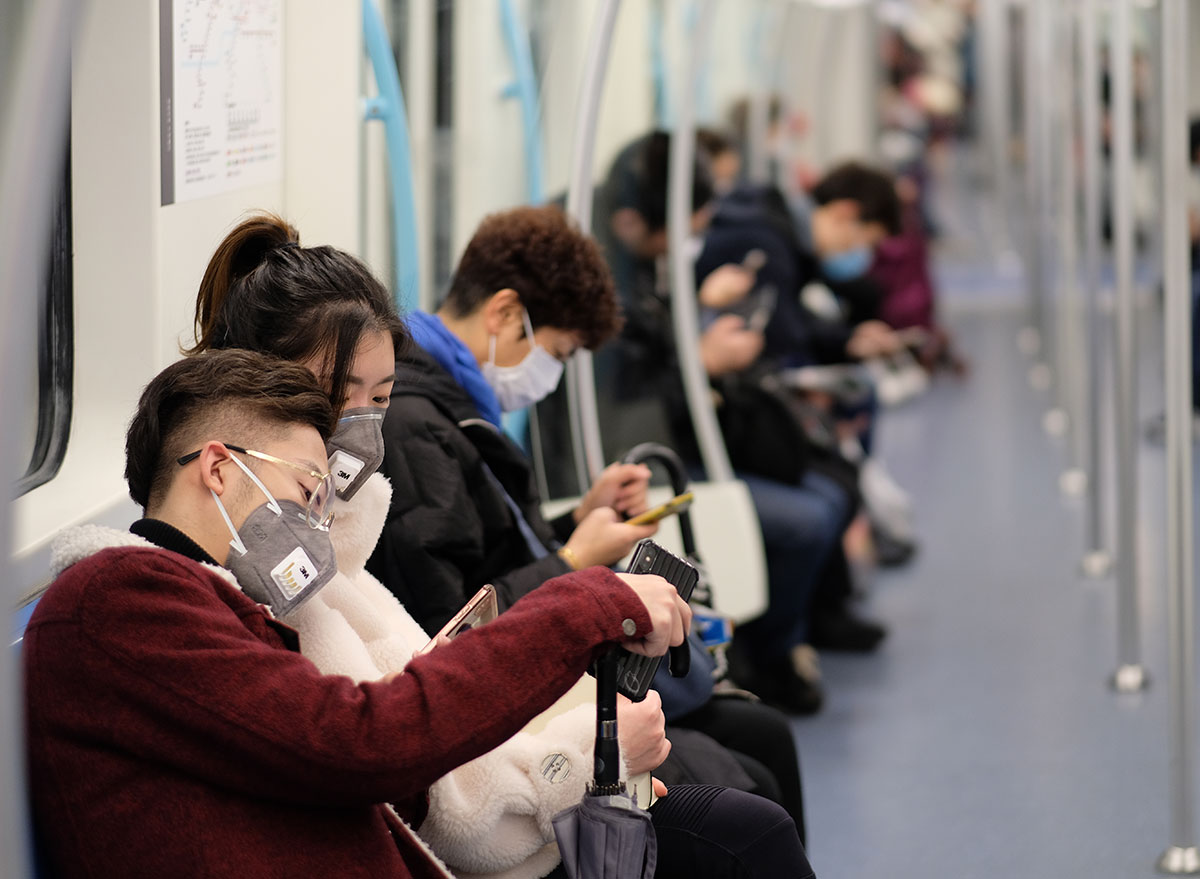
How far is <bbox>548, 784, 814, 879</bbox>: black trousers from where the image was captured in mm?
Answer: 2080

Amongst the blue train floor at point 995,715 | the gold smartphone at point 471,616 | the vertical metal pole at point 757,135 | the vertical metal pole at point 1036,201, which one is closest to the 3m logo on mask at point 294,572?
the gold smartphone at point 471,616

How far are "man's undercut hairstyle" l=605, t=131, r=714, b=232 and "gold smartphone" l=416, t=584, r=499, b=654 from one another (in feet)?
9.08

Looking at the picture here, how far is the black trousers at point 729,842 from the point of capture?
2080mm

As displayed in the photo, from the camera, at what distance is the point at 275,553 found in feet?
5.36

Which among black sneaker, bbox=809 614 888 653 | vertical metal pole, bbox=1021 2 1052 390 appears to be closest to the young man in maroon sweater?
black sneaker, bbox=809 614 888 653

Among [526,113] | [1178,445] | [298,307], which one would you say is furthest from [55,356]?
[1178,445]

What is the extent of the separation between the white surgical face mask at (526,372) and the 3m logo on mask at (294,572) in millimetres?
1186

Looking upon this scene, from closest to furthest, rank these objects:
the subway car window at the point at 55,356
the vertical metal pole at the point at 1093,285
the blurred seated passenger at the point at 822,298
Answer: the subway car window at the point at 55,356
the blurred seated passenger at the point at 822,298
the vertical metal pole at the point at 1093,285

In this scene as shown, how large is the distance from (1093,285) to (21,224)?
5131 millimetres

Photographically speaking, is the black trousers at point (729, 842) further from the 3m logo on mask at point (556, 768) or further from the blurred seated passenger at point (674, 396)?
the blurred seated passenger at point (674, 396)

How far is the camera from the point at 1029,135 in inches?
400

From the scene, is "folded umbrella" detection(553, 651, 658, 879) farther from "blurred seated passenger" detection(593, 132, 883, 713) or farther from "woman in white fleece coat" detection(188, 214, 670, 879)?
"blurred seated passenger" detection(593, 132, 883, 713)

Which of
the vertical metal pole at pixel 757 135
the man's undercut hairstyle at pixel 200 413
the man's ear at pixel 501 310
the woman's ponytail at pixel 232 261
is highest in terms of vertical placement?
the vertical metal pole at pixel 757 135

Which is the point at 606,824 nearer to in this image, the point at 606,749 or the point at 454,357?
the point at 606,749
